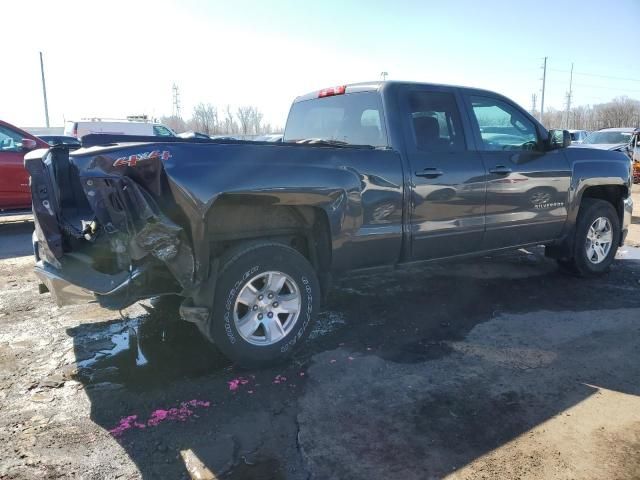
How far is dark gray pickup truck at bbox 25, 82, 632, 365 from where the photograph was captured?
3127mm

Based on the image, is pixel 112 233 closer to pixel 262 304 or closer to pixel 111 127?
pixel 262 304

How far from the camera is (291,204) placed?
3.55 metres

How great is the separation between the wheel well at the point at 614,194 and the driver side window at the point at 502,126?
1349 mm

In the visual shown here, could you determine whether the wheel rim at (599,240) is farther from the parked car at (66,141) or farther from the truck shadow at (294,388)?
the parked car at (66,141)

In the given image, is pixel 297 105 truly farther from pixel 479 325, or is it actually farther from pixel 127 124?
pixel 127 124

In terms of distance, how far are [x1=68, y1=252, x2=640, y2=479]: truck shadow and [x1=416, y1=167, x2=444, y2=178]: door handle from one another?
130 cm

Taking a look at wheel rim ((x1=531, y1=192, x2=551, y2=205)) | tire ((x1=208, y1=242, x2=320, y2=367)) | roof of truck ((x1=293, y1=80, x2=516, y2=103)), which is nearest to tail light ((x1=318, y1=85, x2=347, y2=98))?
roof of truck ((x1=293, y1=80, x2=516, y2=103))

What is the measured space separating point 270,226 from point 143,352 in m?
1.40

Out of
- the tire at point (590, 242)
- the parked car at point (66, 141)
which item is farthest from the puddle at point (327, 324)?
the tire at point (590, 242)

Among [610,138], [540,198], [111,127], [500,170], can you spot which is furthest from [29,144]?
[610,138]

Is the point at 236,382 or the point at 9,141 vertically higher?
the point at 9,141

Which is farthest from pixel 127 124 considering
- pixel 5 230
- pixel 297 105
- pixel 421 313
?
pixel 421 313

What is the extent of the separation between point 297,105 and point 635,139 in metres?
16.5

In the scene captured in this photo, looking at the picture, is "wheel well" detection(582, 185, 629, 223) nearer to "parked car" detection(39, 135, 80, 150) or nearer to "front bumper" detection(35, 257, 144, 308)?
"front bumper" detection(35, 257, 144, 308)
